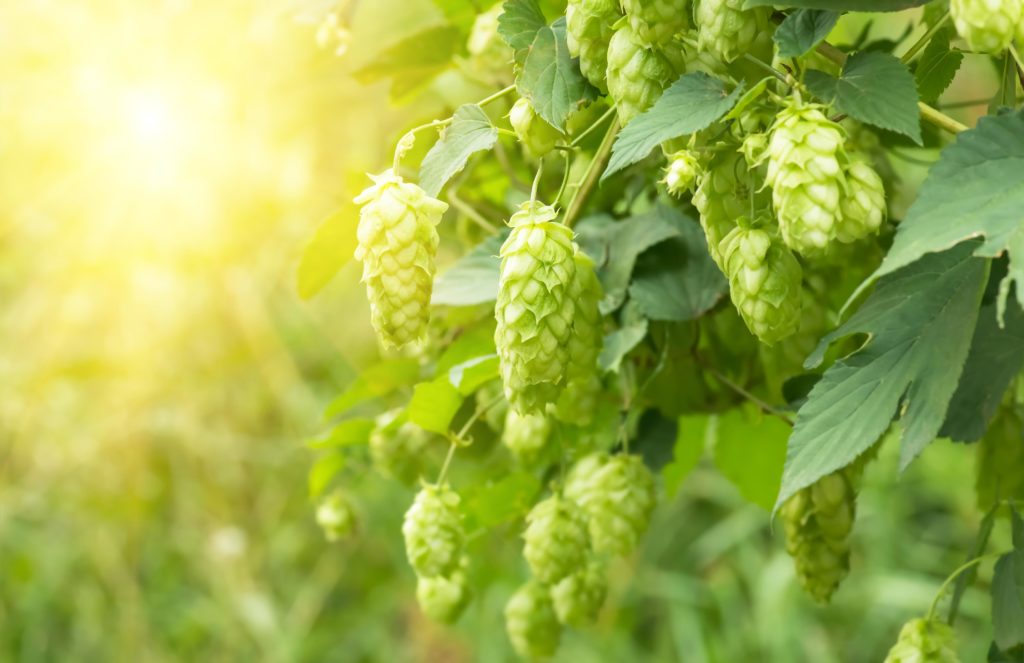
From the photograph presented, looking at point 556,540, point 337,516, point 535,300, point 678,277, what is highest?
point 535,300

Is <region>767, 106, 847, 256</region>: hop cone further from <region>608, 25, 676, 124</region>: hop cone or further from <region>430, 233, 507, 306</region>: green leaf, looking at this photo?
<region>430, 233, 507, 306</region>: green leaf

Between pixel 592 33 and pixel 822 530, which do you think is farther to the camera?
pixel 822 530

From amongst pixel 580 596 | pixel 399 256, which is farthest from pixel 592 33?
pixel 580 596

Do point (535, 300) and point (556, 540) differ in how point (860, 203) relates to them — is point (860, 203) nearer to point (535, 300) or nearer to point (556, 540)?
point (535, 300)

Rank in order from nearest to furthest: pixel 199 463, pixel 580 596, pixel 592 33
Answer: pixel 592 33
pixel 580 596
pixel 199 463

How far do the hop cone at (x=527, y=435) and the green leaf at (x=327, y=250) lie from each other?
15 centimetres

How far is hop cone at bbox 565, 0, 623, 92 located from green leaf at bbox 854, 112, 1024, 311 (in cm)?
16

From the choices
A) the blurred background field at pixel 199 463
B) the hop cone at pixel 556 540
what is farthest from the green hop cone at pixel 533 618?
the blurred background field at pixel 199 463

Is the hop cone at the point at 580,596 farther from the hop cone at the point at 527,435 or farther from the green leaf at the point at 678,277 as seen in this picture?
the green leaf at the point at 678,277

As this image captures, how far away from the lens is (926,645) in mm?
571

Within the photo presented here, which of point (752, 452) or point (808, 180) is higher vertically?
point (808, 180)

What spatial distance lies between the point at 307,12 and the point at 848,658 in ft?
5.94

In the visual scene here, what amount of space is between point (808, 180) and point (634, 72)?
10 cm

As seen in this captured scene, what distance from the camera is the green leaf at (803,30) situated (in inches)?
17.5
